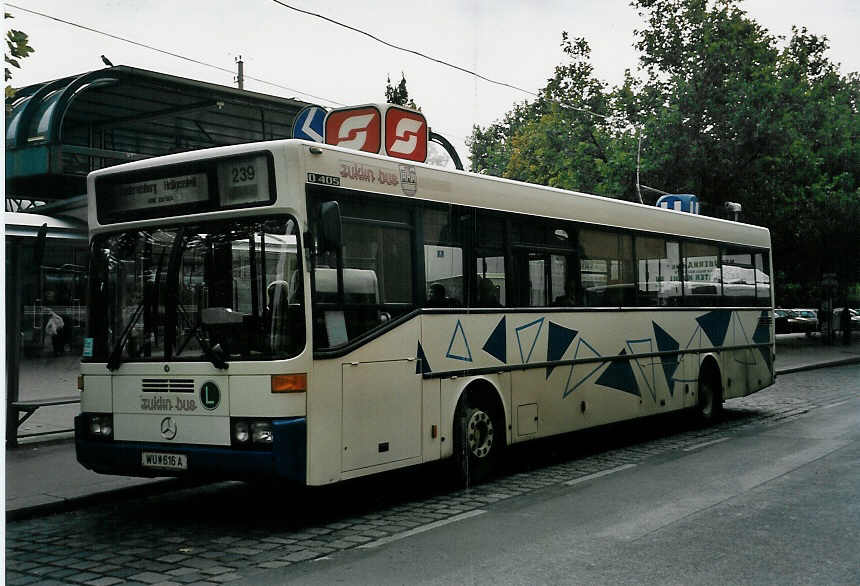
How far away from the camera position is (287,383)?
717cm

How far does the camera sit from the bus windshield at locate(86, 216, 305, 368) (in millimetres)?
7273

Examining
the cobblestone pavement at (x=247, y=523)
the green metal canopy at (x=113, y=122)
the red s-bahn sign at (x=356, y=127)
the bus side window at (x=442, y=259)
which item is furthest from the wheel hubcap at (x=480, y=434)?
the green metal canopy at (x=113, y=122)

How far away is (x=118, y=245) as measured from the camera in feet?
26.7

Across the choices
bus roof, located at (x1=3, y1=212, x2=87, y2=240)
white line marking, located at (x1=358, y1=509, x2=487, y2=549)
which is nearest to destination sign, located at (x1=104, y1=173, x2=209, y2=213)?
white line marking, located at (x1=358, y1=509, x2=487, y2=549)

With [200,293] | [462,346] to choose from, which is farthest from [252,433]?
[462,346]

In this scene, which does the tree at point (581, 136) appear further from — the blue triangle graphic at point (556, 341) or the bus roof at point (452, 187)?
the blue triangle graphic at point (556, 341)

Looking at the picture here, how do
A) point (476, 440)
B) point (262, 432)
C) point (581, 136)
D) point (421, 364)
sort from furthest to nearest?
point (581, 136), point (476, 440), point (421, 364), point (262, 432)

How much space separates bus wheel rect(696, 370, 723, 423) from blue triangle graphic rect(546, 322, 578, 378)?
13.1 ft

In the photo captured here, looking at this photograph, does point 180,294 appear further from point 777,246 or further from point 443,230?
point 777,246

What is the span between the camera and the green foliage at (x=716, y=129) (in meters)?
31.4

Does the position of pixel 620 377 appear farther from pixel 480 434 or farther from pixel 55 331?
pixel 55 331

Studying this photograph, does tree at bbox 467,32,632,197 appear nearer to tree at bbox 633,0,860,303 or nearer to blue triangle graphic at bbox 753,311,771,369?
tree at bbox 633,0,860,303

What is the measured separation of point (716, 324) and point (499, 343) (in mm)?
5749

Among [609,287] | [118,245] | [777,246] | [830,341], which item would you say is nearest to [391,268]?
[118,245]
